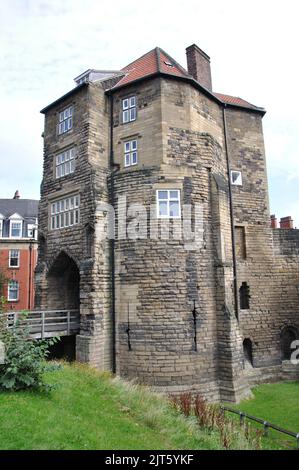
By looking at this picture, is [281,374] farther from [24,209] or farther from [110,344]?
[24,209]

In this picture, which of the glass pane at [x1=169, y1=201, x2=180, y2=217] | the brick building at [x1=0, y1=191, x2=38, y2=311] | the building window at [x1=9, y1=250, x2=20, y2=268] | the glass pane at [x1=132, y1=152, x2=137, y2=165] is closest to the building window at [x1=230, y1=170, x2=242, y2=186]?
the glass pane at [x1=169, y1=201, x2=180, y2=217]

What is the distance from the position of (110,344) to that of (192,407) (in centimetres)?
530

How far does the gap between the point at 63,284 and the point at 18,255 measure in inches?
664

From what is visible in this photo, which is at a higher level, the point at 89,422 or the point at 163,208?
the point at 163,208

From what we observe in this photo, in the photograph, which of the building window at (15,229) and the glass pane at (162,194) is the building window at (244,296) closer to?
the glass pane at (162,194)

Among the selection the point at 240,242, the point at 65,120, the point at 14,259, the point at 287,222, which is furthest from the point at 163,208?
the point at 14,259

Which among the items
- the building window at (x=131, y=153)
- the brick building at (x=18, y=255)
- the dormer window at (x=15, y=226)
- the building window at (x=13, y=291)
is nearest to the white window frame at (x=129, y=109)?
the building window at (x=131, y=153)

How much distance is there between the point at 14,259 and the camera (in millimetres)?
33906

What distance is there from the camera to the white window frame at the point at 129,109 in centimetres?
1697

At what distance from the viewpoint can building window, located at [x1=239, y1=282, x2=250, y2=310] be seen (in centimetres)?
1841

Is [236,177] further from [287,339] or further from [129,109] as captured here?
[287,339]

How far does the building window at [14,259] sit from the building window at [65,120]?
61.9 ft

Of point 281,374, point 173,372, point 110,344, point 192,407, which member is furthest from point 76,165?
point 281,374
